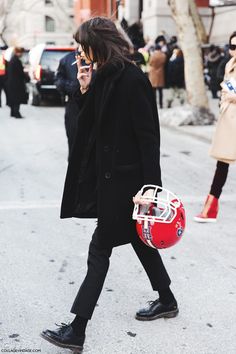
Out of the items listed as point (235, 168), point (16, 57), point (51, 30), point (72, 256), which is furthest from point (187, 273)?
point (51, 30)

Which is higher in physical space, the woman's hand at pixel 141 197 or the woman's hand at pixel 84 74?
the woman's hand at pixel 84 74

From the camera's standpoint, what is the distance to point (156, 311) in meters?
3.95

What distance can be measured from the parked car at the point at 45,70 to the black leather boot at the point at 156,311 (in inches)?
642

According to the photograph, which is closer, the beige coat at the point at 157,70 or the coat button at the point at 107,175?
the coat button at the point at 107,175

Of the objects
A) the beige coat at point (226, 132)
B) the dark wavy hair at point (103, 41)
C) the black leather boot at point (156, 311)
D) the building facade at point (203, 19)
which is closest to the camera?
the dark wavy hair at point (103, 41)

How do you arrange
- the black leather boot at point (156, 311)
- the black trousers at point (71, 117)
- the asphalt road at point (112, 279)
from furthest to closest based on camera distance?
the black trousers at point (71, 117) → the black leather boot at point (156, 311) → the asphalt road at point (112, 279)

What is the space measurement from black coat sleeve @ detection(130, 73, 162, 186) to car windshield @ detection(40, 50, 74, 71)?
16873 millimetres

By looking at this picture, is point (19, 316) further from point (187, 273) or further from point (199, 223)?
point (199, 223)

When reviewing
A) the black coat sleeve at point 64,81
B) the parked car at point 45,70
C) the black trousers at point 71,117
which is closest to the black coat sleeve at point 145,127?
the black trousers at point 71,117

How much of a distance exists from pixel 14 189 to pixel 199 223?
2600 mm

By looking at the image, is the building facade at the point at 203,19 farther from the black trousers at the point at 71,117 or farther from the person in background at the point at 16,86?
the black trousers at the point at 71,117

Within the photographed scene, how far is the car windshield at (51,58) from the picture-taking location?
1997 cm

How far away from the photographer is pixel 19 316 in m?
4.02

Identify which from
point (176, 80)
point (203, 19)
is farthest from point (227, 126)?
point (203, 19)
